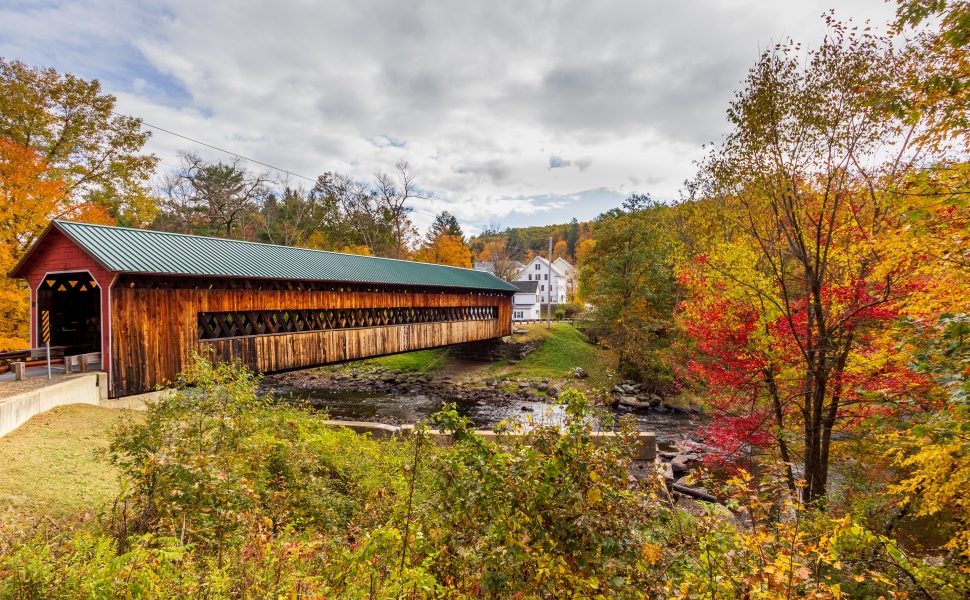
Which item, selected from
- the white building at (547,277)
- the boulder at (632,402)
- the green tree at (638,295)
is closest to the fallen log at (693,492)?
the boulder at (632,402)

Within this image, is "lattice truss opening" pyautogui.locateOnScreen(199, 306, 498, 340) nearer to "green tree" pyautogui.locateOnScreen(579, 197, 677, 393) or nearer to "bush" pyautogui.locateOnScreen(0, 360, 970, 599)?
"bush" pyautogui.locateOnScreen(0, 360, 970, 599)

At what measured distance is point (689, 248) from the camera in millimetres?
11594

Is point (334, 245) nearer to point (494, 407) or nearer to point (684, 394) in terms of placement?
point (494, 407)

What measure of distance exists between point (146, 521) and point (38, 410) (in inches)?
227

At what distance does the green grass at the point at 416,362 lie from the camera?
81.3 feet

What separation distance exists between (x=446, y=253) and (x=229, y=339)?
85.4 ft

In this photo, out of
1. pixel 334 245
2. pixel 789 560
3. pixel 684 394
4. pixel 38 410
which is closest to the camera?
pixel 789 560

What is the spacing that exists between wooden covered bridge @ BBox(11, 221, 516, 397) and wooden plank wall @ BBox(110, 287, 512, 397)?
2cm

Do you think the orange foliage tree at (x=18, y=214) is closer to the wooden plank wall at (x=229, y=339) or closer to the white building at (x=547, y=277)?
the wooden plank wall at (x=229, y=339)

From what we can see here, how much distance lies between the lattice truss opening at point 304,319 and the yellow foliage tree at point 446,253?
16750mm

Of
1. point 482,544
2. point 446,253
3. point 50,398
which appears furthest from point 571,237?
point 482,544

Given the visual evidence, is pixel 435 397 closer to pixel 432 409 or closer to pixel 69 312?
pixel 432 409

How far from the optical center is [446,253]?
36.0m

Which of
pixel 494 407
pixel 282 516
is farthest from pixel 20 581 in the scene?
pixel 494 407
